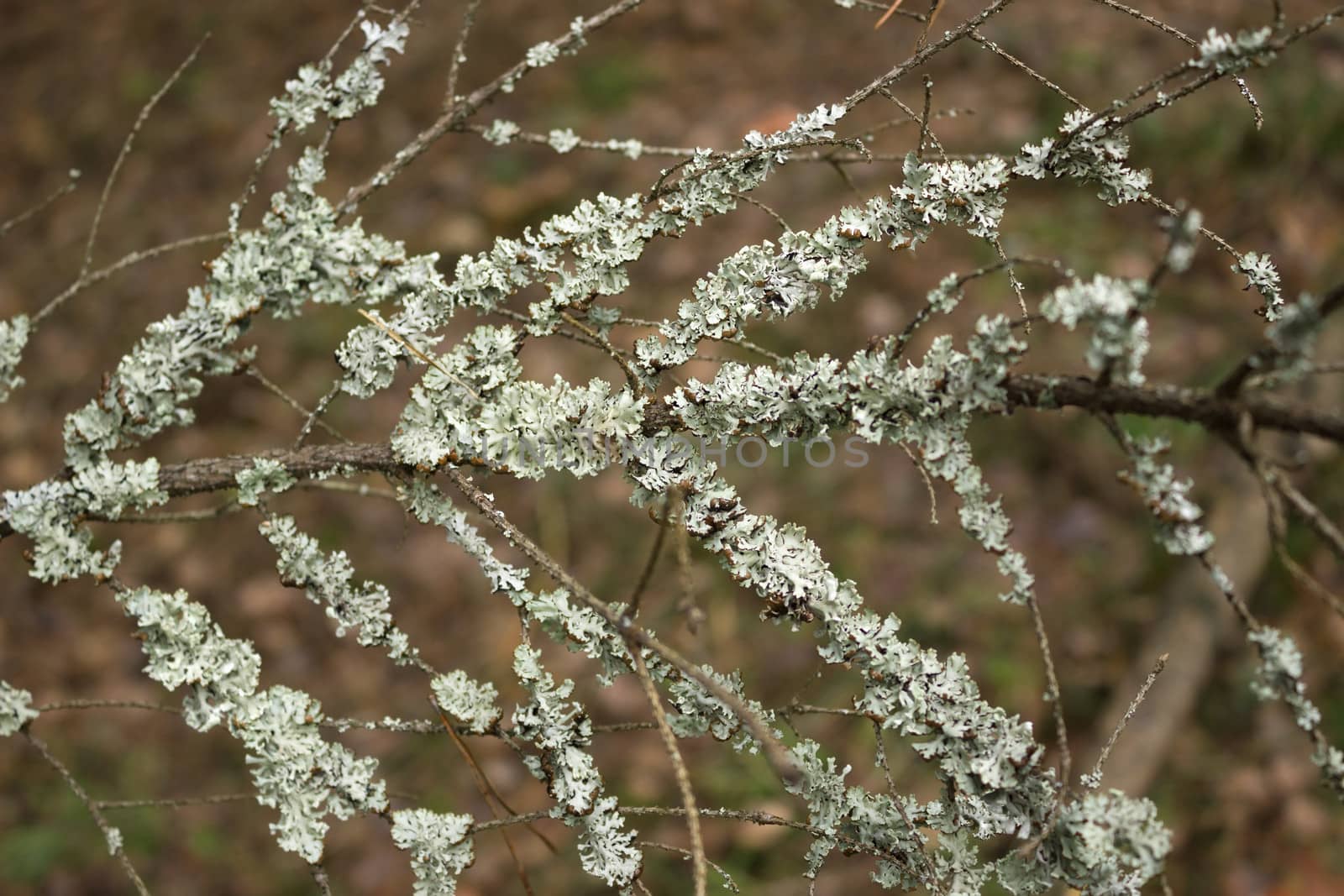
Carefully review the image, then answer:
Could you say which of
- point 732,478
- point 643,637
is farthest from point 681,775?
point 732,478

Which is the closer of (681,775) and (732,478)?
(681,775)

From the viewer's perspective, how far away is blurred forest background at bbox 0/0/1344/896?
2.46 meters

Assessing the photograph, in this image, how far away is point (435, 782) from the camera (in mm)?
2752

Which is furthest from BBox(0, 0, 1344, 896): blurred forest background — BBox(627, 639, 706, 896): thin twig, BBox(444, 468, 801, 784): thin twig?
BBox(627, 639, 706, 896): thin twig

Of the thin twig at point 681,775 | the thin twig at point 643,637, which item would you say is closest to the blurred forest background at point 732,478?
the thin twig at point 643,637

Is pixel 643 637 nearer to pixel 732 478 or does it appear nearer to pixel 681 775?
pixel 681 775

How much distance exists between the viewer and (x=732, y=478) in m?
2.90

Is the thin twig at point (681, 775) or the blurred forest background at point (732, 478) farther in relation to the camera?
the blurred forest background at point (732, 478)

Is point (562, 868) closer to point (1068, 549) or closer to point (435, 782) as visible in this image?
point (435, 782)

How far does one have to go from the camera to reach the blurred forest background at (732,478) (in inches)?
97.0

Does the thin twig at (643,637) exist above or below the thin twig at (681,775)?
above

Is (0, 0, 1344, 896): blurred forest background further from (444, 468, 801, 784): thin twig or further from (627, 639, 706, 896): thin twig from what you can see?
(627, 639, 706, 896): thin twig

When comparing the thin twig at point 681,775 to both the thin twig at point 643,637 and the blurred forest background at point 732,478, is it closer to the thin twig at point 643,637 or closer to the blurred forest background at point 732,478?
the thin twig at point 643,637

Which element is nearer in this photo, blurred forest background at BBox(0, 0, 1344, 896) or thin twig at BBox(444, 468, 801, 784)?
thin twig at BBox(444, 468, 801, 784)
